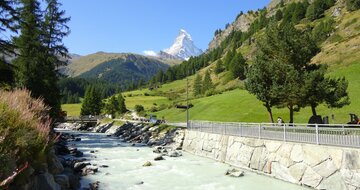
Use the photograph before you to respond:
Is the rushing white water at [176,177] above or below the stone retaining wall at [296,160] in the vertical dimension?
below

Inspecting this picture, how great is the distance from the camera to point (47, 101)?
121 ft

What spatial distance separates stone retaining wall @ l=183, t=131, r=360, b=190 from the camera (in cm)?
1563

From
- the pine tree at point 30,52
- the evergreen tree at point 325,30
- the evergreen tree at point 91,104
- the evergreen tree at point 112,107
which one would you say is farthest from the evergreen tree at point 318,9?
the pine tree at point 30,52

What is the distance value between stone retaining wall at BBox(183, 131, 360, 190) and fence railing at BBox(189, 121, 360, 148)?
15.6 inches

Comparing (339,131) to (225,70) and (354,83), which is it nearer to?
(354,83)

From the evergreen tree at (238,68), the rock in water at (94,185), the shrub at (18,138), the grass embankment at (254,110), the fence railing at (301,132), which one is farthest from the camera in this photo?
the evergreen tree at (238,68)

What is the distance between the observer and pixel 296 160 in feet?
64.3

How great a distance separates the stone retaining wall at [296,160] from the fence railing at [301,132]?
395mm

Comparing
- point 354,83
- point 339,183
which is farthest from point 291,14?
point 339,183

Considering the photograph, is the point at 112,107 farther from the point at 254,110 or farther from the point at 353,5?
the point at 353,5

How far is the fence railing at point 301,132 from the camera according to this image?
1662 centimetres

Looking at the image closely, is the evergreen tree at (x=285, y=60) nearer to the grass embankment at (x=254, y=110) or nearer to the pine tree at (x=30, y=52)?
the grass embankment at (x=254, y=110)

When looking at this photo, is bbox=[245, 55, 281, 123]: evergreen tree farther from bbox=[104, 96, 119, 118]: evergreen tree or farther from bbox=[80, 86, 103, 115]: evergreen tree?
bbox=[104, 96, 119, 118]: evergreen tree

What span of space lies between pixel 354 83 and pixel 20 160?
5430 cm
